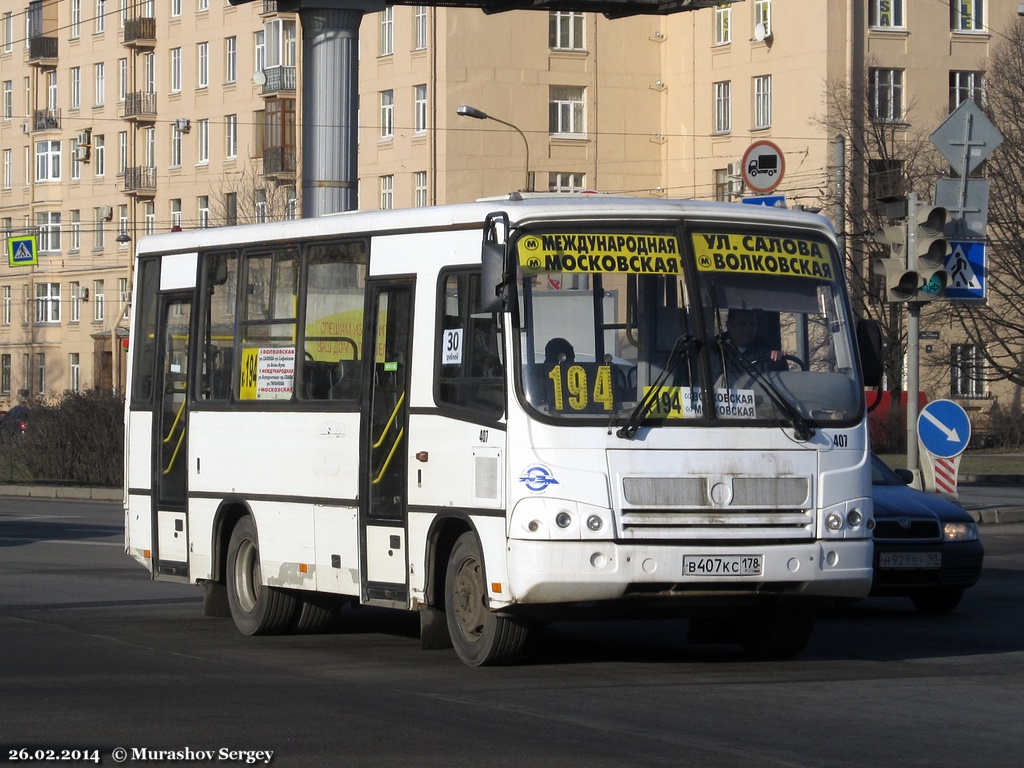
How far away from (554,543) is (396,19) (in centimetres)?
5961

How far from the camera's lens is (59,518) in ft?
97.3

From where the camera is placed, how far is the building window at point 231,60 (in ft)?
248

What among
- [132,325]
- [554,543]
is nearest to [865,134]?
[132,325]

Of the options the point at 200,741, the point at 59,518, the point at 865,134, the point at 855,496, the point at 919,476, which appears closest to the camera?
the point at 200,741

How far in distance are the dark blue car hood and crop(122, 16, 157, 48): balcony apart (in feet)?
223

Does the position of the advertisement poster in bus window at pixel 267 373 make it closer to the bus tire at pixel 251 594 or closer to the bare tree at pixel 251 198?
the bus tire at pixel 251 594

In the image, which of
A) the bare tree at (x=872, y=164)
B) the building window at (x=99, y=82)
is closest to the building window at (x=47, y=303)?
the building window at (x=99, y=82)

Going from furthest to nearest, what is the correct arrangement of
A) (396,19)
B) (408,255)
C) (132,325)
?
(396,19) → (132,325) → (408,255)

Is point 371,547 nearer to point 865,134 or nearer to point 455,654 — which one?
point 455,654

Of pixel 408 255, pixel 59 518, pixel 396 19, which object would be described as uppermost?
pixel 396 19

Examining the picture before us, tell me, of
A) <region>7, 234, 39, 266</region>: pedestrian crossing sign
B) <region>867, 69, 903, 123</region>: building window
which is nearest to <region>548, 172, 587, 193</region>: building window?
<region>867, 69, 903, 123</region>: building window

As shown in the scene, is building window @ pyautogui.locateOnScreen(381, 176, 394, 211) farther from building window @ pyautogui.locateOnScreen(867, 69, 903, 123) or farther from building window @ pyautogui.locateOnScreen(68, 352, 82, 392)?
building window @ pyautogui.locateOnScreen(68, 352, 82, 392)

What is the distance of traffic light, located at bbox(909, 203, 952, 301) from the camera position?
2119 centimetres

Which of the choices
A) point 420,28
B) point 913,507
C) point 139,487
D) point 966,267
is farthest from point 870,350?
point 420,28
